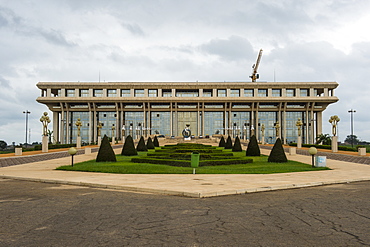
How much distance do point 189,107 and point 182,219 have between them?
302 feet

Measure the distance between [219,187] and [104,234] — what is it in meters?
6.51

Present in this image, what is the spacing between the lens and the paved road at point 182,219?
19.0 ft

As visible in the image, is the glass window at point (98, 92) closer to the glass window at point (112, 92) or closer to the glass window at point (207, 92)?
the glass window at point (112, 92)

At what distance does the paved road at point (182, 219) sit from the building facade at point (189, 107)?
274ft

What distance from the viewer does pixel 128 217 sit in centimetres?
760

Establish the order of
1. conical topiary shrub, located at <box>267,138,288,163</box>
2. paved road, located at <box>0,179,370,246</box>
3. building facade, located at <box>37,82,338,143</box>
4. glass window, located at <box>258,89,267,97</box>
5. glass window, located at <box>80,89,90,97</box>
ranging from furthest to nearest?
glass window, located at <box>258,89,267,97</box>
glass window, located at <box>80,89,90,97</box>
building facade, located at <box>37,82,338,143</box>
conical topiary shrub, located at <box>267,138,288,163</box>
paved road, located at <box>0,179,370,246</box>

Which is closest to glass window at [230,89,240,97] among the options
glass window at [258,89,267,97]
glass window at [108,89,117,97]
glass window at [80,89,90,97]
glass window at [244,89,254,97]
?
glass window at [244,89,254,97]

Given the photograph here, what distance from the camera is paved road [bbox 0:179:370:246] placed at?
228 inches

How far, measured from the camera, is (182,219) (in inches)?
291

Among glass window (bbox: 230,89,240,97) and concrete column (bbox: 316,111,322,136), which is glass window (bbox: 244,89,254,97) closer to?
glass window (bbox: 230,89,240,97)

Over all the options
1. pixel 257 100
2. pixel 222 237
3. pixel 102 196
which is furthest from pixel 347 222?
pixel 257 100

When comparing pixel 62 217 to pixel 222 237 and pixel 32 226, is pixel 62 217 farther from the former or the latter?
pixel 222 237

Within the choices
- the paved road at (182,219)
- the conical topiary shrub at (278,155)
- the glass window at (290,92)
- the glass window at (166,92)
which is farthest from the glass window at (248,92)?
the paved road at (182,219)

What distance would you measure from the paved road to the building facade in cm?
8360
